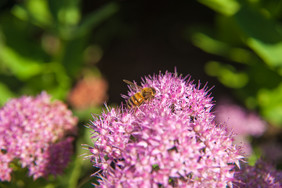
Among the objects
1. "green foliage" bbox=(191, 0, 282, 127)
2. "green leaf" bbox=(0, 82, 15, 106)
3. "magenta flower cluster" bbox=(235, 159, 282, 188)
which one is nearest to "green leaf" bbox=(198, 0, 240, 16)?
"green foliage" bbox=(191, 0, 282, 127)

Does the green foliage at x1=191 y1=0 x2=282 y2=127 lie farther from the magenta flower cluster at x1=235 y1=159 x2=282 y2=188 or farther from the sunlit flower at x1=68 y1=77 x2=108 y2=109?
the sunlit flower at x1=68 y1=77 x2=108 y2=109

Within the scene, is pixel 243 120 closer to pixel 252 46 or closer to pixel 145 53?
pixel 252 46

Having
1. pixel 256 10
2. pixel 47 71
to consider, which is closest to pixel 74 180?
pixel 47 71

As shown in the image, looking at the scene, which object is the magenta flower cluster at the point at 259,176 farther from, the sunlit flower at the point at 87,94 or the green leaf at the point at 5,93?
the green leaf at the point at 5,93

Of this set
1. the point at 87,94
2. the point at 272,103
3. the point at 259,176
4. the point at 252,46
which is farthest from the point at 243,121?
the point at 87,94

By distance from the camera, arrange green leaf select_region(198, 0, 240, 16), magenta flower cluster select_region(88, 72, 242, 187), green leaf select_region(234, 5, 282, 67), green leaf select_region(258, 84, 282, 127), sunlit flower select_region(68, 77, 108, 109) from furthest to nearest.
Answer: sunlit flower select_region(68, 77, 108, 109)
green leaf select_region(258, 84, 282, 127)
green leaf select_region(198, 0, 240, 16)
green leaf select_region(234, 5, 282, 67)
magenta flower cluster select_region(88, 72, 242, 187)
